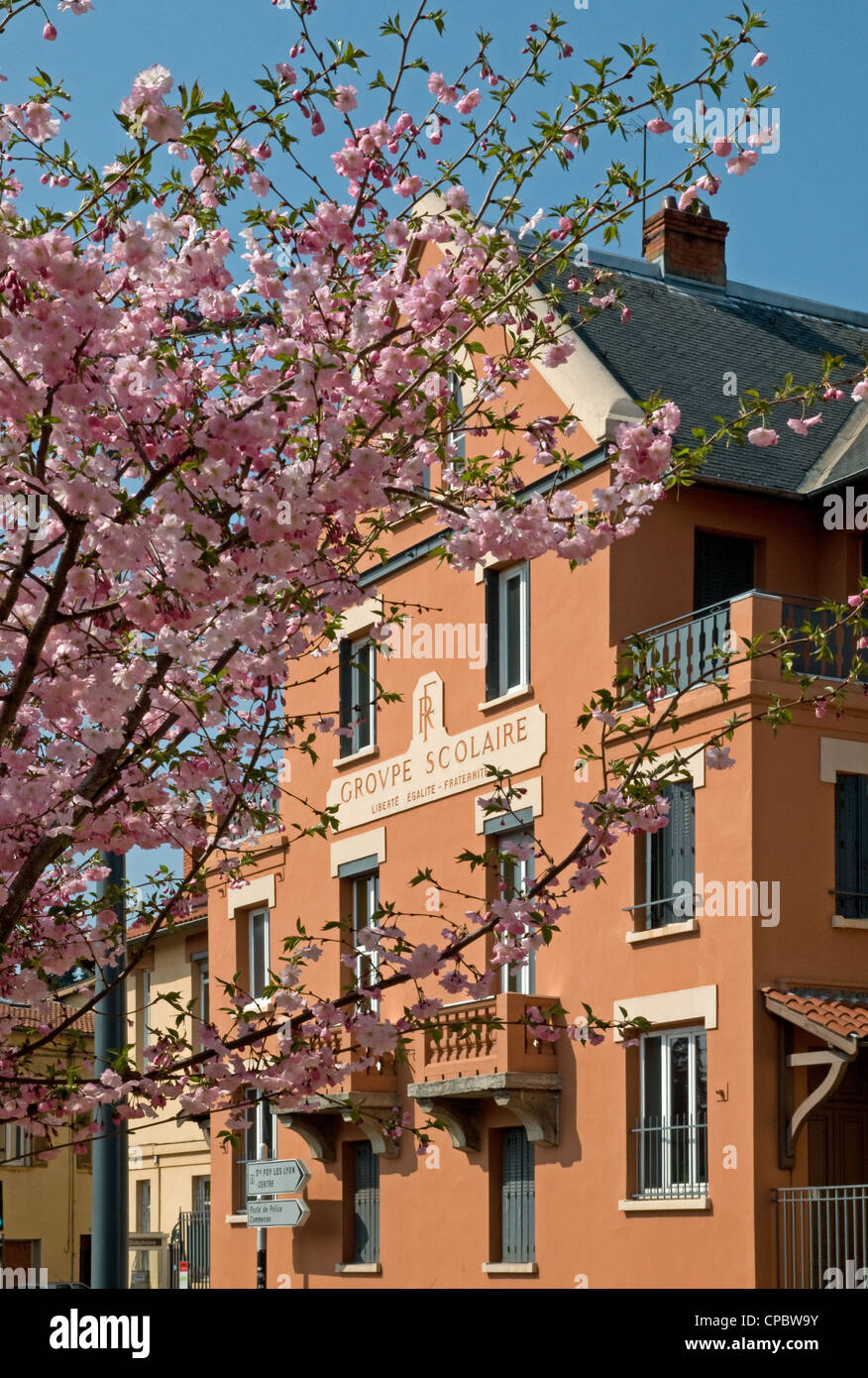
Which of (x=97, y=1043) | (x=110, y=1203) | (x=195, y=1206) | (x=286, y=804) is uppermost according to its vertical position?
(x=286, y=804)

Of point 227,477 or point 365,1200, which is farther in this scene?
point 365,1200

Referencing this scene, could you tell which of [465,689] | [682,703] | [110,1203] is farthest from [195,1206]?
[110,1203]

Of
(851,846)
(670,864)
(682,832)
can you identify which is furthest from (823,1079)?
(682,832)

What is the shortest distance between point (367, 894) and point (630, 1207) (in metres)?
7.96

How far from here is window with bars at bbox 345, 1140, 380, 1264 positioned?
2561 cm

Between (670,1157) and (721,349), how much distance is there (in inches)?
472

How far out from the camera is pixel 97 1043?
11.2 meters

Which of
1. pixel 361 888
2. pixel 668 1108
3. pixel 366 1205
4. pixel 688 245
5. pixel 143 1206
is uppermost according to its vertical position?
pixel 688 245

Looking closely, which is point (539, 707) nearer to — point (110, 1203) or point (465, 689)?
point (465, 689)

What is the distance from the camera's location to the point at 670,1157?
2039cm

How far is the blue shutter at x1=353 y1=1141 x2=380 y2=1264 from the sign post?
8.98ft

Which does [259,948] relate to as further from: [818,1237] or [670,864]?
[818,1237]

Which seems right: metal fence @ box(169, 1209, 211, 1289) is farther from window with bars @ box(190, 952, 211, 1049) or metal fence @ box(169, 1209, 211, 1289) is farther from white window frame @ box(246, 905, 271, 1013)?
white window frame @ box(246, 905, 271, 1013)

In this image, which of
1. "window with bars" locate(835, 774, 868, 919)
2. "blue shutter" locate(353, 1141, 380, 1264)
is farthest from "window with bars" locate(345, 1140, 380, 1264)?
"window with bars" locate(835, 774, 868, 919)
